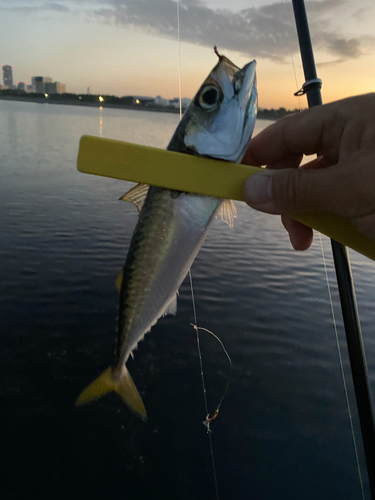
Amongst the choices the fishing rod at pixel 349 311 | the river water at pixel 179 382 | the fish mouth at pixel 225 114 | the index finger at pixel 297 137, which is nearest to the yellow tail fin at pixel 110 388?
the fishing rod at pixel 349 311

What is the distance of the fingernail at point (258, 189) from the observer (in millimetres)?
1631

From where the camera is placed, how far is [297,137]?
2330 millimetres

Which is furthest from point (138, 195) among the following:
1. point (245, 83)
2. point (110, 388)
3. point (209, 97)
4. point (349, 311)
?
point (349, 311)

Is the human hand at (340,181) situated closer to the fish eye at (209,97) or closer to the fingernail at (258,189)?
the fingernail at (258,189)

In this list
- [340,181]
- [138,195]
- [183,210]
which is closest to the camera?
[340,181]

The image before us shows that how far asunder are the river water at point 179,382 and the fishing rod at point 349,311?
9.69 ft

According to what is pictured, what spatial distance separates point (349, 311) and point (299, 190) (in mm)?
1336

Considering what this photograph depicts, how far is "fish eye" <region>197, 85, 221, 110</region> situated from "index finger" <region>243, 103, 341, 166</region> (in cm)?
85

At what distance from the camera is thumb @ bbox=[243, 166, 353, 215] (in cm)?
162

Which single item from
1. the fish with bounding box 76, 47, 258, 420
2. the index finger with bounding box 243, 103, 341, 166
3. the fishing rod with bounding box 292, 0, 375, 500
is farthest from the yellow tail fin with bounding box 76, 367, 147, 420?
the index finger with bounding box 243, 103, 341, 166

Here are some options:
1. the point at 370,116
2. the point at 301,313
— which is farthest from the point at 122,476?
A: the point at 301,313

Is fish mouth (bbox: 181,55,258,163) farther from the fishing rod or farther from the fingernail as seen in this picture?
the fishing rod

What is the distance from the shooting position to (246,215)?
16.4m

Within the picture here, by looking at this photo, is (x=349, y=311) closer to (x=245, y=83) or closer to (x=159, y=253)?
(x=159, y=253)
